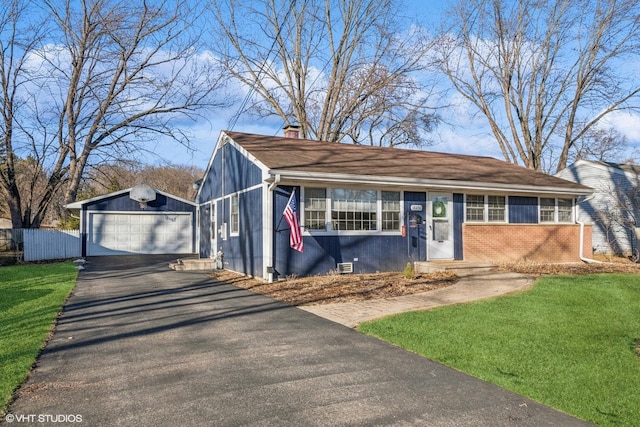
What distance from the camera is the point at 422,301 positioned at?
8688 mm

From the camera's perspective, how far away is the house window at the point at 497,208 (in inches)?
587

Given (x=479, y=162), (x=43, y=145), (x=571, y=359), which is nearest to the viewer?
(x=571, y=359)

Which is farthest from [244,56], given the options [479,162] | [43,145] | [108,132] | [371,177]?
[371,177]

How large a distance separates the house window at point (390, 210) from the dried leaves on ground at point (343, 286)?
1.49 metres

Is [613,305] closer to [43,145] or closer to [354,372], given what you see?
[354,372]

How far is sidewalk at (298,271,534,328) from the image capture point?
768 cm

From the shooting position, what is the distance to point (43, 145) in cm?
2422

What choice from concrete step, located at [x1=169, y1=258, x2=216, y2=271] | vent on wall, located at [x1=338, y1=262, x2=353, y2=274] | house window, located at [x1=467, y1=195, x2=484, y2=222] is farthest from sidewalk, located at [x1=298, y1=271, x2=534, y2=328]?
concrete step, located at [x1=169, y1=258, x2=216, y2=271]

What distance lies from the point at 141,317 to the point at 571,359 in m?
6.08

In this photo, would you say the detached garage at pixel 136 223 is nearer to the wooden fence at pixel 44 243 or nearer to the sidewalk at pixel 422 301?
the wooden fence at pixel 44 243

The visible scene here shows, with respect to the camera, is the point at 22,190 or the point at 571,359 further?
the point at 22,190

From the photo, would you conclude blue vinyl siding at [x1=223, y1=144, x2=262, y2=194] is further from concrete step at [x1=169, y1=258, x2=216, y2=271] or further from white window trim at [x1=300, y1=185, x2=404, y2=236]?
concrete step at [x1=169, y1=258, x2=216, y2=271]

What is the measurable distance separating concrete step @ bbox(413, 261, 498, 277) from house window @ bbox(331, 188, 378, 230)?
166 cm

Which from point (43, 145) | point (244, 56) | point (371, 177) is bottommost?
point (371, 177)
